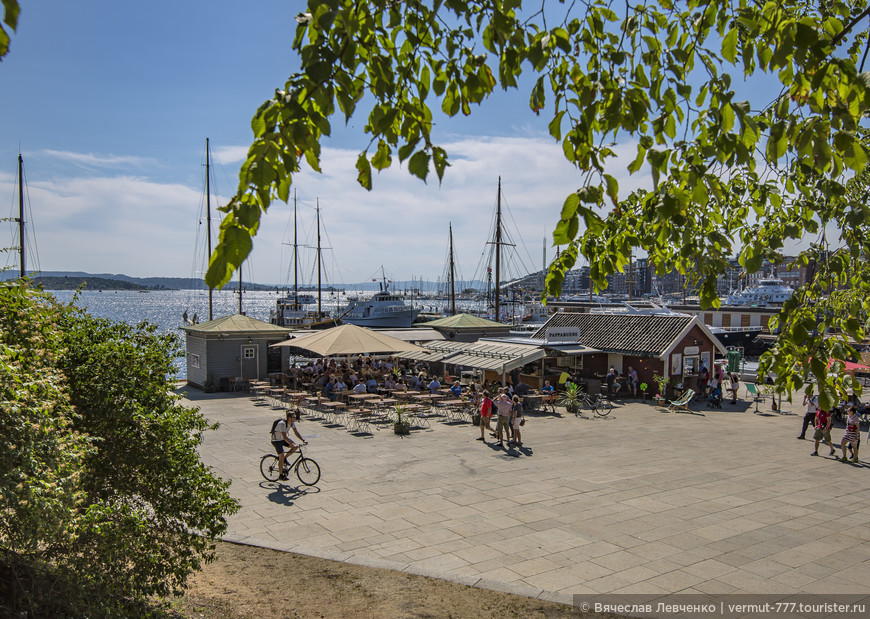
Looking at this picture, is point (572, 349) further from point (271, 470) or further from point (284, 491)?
point (284, 491)

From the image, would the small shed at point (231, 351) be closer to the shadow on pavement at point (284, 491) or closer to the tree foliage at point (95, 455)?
the shadow on pavement at point (284, 491)

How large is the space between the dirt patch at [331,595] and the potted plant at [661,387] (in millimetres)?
20229

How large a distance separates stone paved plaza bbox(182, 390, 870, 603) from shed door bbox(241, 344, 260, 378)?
9472 millimetres

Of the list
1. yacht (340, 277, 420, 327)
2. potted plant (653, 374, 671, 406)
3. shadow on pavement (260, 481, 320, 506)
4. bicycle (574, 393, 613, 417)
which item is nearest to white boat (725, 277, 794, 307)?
yacht (340, 277, 420, 327)

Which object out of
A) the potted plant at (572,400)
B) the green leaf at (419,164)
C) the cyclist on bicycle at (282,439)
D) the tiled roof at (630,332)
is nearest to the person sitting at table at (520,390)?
the potted plant at (572,400)

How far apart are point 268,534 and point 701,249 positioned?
26.3 feet

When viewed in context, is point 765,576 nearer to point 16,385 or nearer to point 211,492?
point 211,492

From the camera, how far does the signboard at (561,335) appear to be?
91.4 feet

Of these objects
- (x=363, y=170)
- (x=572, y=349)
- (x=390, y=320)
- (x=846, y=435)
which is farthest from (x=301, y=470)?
(x=390, y=320)

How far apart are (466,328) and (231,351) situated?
40.4ft

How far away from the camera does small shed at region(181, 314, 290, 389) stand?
28.0m

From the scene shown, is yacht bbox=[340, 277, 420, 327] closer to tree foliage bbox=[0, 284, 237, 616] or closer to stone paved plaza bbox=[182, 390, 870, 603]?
stone paved plaza bbox=[182, 390, 870, 603]

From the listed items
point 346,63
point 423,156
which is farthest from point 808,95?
point 346,63

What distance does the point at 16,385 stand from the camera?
17.3ft
